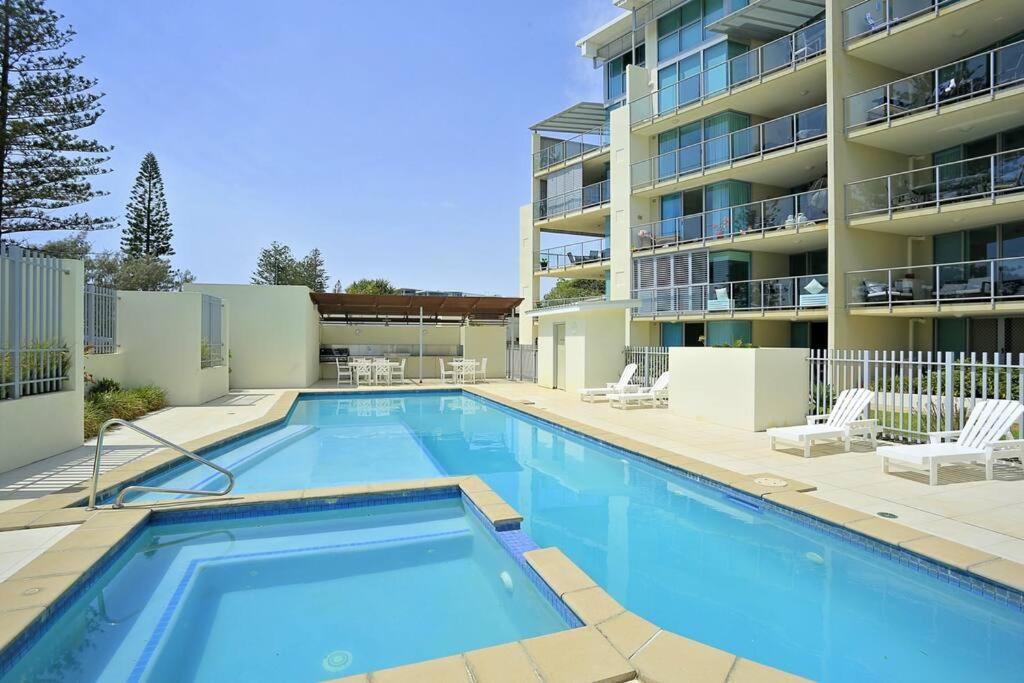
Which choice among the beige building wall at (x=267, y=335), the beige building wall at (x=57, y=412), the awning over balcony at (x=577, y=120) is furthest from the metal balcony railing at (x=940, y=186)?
the beige building wall at (x=57, y=412)

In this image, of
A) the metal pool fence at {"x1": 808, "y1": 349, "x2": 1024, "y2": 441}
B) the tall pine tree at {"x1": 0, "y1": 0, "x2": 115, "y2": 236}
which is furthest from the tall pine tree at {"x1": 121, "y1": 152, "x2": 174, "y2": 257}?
the metal pool fence at {"x1": 808, "y1": 349, "x2": 1024, "y2": 441}

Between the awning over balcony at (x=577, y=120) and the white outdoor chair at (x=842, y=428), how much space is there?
1902 cm

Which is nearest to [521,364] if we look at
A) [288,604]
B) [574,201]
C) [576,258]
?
[576,258]

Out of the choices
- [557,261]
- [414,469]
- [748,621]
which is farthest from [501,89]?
[748,621]

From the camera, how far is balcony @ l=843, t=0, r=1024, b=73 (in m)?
12.2

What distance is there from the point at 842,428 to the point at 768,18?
48.7 ft

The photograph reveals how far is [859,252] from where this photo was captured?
14.5 meters

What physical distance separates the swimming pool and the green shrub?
7.84 feet

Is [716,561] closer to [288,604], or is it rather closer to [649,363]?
[288,604]

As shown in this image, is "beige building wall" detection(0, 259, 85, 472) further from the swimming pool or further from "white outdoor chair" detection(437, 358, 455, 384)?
"white outdoor chair" detection(437, 358, 455, 384)

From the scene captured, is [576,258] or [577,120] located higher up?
[577,120]

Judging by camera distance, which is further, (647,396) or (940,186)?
(647,396)

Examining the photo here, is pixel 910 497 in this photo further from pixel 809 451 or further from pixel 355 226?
pixel 355 226

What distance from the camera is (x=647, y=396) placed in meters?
→ 12.9
